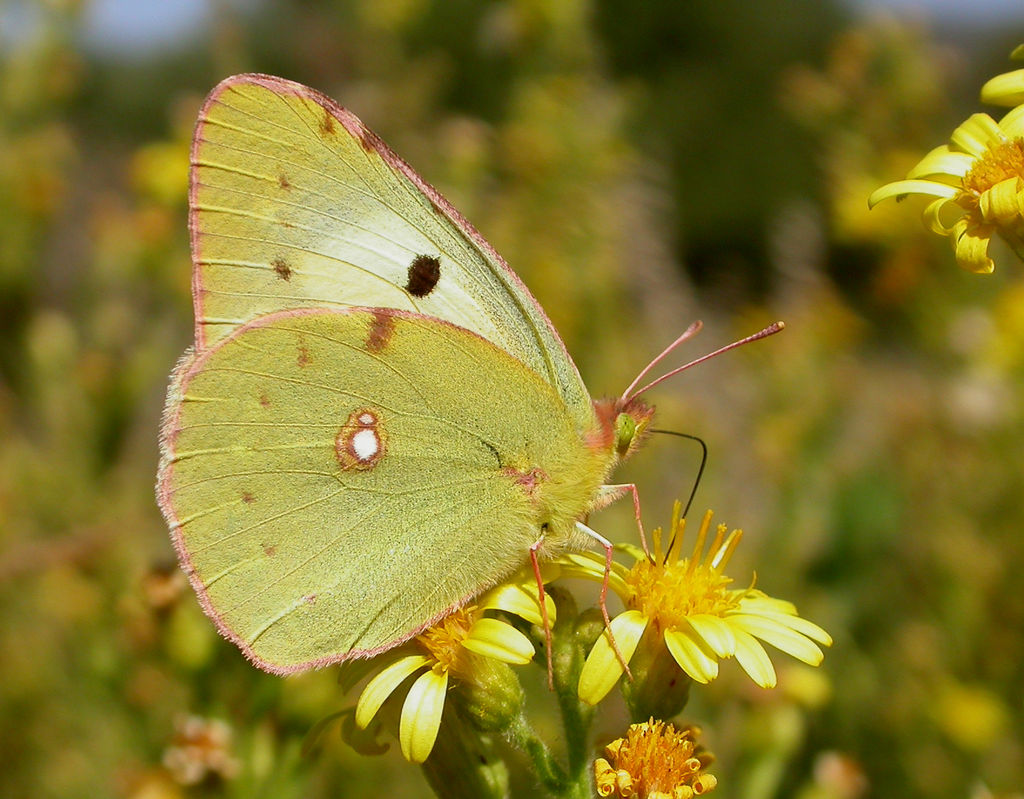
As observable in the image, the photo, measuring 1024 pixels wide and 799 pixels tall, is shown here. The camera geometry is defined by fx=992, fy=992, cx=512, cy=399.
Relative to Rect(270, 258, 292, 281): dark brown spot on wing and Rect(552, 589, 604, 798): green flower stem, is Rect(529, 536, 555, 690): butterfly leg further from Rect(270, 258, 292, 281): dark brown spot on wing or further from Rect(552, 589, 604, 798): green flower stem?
Rect(270, 258, 292, 281): dark brown spot on wing

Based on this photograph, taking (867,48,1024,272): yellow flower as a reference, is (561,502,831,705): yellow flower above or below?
below

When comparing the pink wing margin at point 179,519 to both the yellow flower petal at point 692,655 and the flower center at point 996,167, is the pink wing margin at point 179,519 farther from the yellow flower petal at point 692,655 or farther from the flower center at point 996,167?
the flower center at point 996,167

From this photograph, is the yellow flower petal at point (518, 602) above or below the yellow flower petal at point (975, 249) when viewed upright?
below

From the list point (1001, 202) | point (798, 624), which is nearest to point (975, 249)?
point (1001, 202)

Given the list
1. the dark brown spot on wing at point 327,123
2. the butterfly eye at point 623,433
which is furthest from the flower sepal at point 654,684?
the dark brown spot on wing at point 327,123

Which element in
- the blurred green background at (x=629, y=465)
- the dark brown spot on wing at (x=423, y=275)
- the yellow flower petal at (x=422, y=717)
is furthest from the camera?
the blurred green background at (x=629, y=465)

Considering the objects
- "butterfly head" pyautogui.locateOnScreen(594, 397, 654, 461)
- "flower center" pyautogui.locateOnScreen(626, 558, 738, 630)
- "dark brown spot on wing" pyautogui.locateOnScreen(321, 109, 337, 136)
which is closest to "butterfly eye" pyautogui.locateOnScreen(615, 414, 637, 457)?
"butterfly head" pyautogui.locateOnScreen(594, 397, 654, 461)

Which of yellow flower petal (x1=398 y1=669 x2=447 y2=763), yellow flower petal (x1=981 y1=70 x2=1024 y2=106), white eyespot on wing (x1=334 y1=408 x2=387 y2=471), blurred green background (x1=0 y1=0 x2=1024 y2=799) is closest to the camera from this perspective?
yellow flower petal (x1=398 y1=669 x2=447 y2=763)

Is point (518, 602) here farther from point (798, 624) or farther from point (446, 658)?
point (798, 624)
